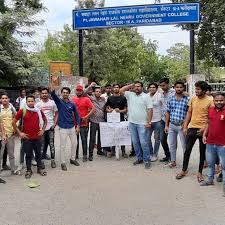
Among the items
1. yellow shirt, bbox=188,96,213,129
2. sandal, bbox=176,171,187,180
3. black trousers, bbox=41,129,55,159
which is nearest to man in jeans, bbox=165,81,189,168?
yellow shirt, bbox=188,96,213,129

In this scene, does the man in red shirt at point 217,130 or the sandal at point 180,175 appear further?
the sandal at point 180,175

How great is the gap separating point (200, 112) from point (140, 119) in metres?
1.69

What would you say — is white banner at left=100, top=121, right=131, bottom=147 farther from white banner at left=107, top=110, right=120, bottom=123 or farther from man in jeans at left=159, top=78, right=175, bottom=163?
man in jeans at left=159, top=78, right=175, bottom=163

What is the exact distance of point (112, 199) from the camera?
6.56m

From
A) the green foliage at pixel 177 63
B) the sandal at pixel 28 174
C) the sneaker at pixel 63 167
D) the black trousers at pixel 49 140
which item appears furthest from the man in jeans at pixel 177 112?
the green foliage at pixel 177 63

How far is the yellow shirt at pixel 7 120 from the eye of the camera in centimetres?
823

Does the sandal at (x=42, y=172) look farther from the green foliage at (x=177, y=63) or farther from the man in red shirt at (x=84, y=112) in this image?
the green foliage at (x=177, y=63)

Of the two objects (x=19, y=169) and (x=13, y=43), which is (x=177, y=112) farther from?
(x=13, y=43)

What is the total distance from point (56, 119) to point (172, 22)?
10.0 m

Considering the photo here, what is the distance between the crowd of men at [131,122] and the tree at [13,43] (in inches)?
233

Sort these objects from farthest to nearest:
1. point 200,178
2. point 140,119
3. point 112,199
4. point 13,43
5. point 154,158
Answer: point 13,43, point 154,158, point 140,119, point 200,178, point 112,199

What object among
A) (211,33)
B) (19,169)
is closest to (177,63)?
(211,33)

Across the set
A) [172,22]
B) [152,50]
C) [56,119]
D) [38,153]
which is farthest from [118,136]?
[152,50]

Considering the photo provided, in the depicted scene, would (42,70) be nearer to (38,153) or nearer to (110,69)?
(38,153)
